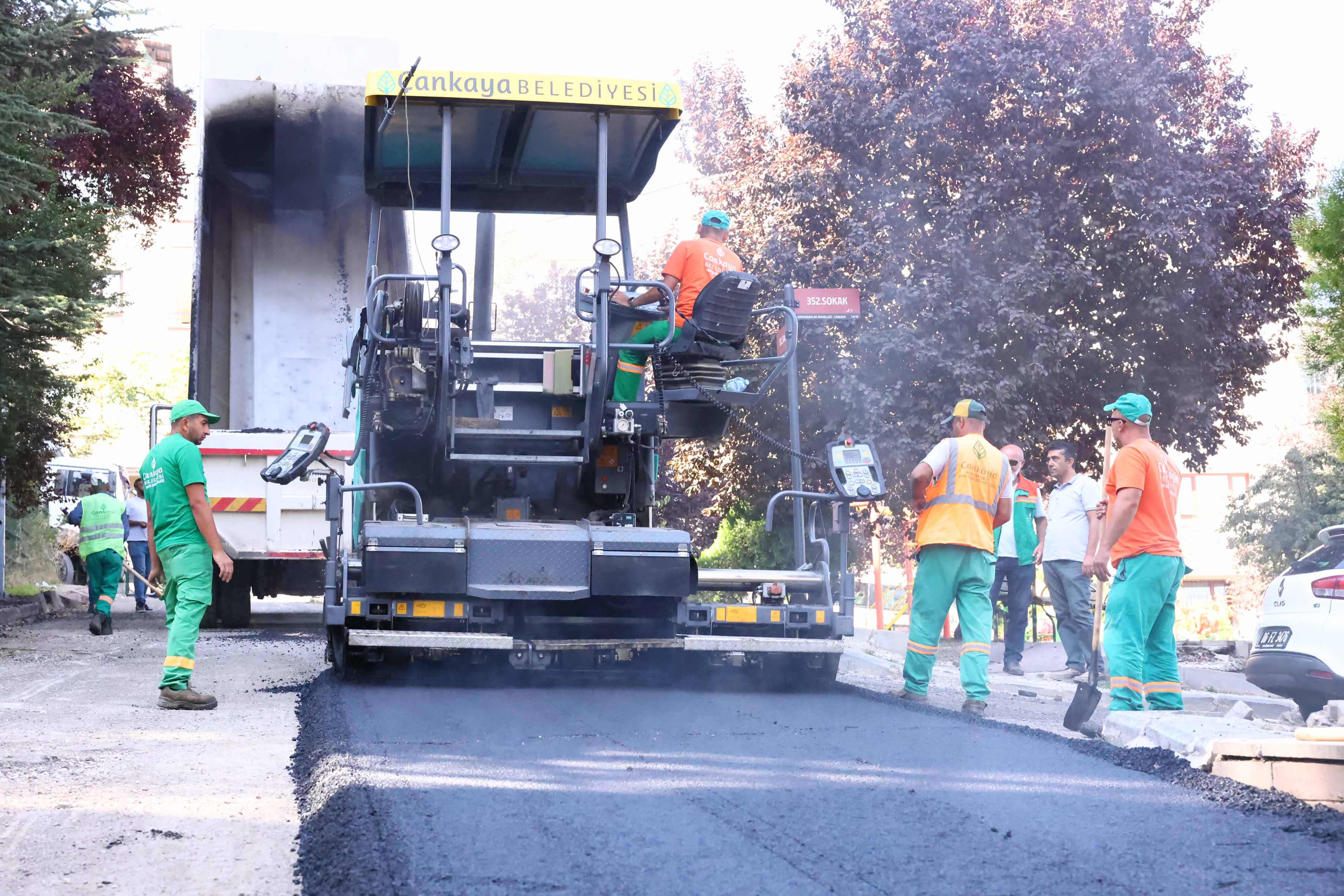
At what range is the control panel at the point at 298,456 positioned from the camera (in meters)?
6.93

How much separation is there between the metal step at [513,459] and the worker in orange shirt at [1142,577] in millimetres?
2717

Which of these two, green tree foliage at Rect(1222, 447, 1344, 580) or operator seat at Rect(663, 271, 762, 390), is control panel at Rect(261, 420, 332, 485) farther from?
green tree foliage at Rect(1222, 447, 1344, 580)

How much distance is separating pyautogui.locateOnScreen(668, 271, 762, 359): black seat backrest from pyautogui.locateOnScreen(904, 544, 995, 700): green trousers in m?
1.53

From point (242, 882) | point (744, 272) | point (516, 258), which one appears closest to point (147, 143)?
point (516, 258)

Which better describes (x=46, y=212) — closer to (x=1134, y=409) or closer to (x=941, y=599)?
(x=941, y=599)

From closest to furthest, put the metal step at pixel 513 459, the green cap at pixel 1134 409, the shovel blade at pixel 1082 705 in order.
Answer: the shovel blade at pixel 1082 705, the green cap at pixel 1134 409, the metal step at pixel 513 459

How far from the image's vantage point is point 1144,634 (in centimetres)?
603

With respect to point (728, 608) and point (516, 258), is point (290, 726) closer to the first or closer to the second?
point (728, 608)

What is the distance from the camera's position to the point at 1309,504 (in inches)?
721

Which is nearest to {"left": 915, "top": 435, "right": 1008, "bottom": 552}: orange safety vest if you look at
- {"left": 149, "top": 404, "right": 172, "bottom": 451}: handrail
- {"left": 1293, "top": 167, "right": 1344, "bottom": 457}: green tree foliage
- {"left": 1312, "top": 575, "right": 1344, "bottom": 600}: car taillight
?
{"left": 1312, "top": 575, "right": 1344, "bottom": 600}: car taillight

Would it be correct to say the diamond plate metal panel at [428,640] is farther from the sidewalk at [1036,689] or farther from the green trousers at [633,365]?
the sidewalk at [1036,689]

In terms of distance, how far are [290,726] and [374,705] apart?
0.38m

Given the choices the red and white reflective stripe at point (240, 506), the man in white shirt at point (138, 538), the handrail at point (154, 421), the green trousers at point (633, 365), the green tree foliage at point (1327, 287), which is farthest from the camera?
the man in white shirt at point (138, 538)

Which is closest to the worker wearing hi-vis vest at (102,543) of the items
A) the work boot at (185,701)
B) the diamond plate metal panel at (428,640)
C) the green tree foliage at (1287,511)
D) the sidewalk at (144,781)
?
the sidewalk at (144,781)
